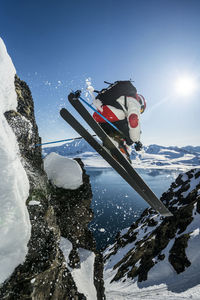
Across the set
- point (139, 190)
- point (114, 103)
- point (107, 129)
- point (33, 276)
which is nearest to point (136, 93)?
point (114, 103)

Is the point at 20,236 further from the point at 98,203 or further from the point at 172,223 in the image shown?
the point at 98,203

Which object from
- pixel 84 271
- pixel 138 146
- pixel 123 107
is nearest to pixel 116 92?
pixel 123 107

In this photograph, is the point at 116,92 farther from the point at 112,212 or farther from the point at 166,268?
the point at 112,212

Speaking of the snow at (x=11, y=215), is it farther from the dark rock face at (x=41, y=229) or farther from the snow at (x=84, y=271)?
the snow at (x=84, y=271)

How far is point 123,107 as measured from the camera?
527 cm

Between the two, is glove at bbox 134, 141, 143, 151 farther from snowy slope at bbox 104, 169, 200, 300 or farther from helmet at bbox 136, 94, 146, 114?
snowy slope at bbox 104, 169, 200, 300

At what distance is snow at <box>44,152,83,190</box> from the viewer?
6395mm

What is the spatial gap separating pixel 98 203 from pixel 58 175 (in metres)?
83.5

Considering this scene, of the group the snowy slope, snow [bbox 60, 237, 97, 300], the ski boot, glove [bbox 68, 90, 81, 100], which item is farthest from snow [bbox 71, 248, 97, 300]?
the snowy slope

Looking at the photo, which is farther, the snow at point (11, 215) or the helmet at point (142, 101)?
the helmet at point (142, 101)

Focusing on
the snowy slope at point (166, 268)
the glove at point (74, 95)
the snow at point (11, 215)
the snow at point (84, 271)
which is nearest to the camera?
the snow at point (11, 215)

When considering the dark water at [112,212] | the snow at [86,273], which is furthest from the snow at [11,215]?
the dark water at [112,212]

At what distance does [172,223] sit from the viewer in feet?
101

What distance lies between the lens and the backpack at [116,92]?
527cm
